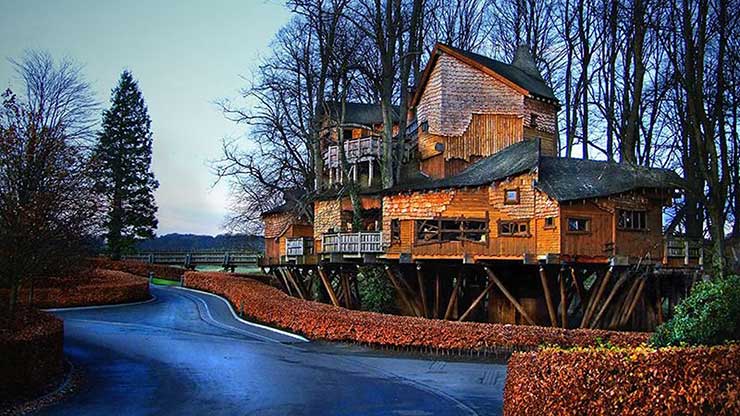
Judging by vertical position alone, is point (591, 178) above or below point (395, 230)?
above

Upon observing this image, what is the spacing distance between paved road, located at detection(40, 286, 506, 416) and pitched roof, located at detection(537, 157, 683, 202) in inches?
406

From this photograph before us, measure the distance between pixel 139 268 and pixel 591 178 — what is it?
126 ft

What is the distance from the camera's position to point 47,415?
1395 centimetres

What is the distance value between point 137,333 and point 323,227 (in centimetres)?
1430

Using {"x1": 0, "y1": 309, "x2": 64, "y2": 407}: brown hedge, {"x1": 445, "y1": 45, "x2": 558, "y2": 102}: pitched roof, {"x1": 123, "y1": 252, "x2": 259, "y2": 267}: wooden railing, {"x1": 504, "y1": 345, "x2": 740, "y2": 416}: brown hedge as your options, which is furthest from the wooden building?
{"x1": 123, "y1": 252, "x2": 259, "y2": 267}: wooden railing

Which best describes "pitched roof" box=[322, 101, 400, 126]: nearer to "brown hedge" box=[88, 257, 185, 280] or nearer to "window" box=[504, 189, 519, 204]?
"window" box=[504, 189, 519, 204]

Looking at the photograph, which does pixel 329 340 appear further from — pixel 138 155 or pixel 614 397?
pixel 138 155

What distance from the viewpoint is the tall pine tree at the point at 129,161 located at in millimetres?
60156

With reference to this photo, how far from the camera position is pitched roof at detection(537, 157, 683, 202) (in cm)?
2711

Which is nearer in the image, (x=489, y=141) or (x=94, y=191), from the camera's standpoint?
(x=94, y=191)

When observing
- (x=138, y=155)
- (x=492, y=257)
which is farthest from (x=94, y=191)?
(x=138, y=155)

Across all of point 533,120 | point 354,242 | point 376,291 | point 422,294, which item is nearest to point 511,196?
point 422,294

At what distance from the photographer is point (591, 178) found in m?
28.9

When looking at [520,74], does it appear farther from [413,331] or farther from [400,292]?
[413,331]
